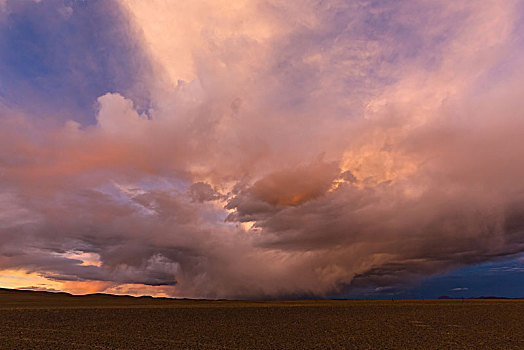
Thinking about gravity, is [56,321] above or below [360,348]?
above

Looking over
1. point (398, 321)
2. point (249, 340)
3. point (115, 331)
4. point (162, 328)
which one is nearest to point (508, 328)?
point (398, 321)

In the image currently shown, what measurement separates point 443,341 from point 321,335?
41.2 ft

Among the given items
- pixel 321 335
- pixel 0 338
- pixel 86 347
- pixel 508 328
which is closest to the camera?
pixel 86 347

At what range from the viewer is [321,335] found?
144 feet

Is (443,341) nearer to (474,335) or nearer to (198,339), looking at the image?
(474,335)

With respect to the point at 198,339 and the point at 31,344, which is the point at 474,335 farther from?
the point at 31,344

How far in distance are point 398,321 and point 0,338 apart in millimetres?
50342

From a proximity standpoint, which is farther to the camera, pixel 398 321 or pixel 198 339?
pixel 398 321

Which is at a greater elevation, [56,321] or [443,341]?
[56,321]

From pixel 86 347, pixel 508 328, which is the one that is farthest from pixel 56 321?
pixel 508 328

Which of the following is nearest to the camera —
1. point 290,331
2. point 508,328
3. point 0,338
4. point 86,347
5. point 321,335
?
point 86,347

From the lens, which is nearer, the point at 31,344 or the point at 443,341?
the point at 31,344

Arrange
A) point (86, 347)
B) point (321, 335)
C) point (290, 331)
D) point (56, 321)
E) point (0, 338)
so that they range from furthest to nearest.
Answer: point (56, 321)
point (290, 331)
point (321, 335)
point (0, 338)
point (86, 347)

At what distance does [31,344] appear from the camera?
35.3m
